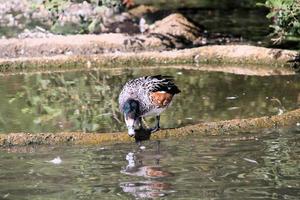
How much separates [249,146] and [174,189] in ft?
5.11

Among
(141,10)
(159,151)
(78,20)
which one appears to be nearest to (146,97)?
(159,151)

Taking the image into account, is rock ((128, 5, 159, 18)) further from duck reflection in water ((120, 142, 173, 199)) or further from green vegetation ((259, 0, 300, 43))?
duck reflection in water ((120, 142, 173, 199))

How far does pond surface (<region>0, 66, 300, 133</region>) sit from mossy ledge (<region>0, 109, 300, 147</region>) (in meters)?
0.71

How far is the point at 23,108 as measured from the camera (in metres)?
10.1

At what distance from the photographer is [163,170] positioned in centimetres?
719

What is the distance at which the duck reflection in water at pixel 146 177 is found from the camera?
21.4 ft

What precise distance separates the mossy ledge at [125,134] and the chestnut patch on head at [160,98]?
0.32 m

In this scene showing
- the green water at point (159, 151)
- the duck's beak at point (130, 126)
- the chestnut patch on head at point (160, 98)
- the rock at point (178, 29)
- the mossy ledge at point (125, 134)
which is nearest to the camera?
the green water at point (159, 151)

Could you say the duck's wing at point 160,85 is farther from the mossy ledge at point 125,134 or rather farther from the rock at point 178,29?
the rock at point 178,29

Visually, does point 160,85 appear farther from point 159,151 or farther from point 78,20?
point 78,20

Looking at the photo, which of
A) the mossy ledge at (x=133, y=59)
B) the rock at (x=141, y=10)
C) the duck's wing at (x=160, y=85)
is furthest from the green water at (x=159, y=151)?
the rock at (x=141, y=10)

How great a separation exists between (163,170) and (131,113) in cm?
107

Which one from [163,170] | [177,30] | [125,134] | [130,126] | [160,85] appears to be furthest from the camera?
[177,30]

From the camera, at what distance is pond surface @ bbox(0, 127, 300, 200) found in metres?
6.54
